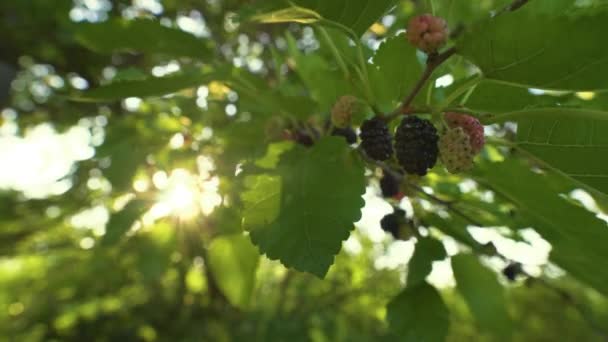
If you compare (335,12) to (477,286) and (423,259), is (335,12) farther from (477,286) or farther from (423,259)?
(477,286)

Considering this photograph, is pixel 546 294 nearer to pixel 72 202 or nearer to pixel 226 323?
pixel 226 323

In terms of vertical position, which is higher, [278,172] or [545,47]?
[545,47]

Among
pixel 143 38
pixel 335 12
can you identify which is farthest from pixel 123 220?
pixel 335 12

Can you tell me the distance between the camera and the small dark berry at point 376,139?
714 millimetres

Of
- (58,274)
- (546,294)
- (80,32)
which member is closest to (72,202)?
(58,274)

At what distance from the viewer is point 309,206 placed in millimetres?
669

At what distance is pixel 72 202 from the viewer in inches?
102

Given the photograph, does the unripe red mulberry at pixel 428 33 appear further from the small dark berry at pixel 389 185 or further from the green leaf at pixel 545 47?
the small dark berry at pixel 389 185

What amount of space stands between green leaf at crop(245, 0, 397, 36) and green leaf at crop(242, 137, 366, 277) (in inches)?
6.8

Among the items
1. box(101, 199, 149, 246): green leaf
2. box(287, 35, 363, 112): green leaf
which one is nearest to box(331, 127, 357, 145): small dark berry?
A: box(287, 35, 363, 112): green leaf

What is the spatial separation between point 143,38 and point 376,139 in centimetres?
44

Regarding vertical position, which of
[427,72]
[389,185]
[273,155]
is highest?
[427,72]

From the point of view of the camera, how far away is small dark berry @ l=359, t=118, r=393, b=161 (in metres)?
0.71

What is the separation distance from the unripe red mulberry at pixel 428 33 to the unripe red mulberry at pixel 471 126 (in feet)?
0.40
